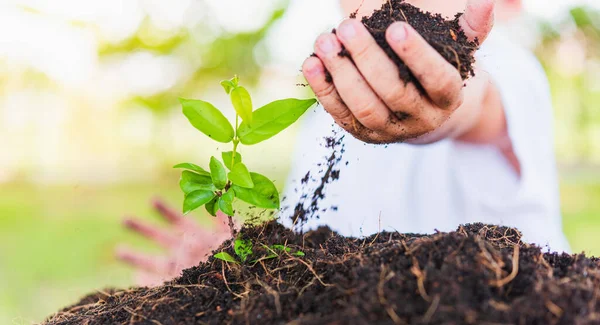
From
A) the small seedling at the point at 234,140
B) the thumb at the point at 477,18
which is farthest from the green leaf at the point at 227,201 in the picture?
the thumb at the point at 477,18

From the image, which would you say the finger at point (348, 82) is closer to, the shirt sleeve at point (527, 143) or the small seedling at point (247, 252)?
the small seedling at point (247, 252)

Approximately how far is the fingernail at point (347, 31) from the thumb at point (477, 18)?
0.26 meters

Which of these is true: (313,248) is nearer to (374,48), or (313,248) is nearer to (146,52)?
(374,48)

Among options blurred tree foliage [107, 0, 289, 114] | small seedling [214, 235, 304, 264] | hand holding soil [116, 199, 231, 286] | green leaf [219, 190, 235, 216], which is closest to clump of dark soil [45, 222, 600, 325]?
small seedling [214, 235, 304, 264]

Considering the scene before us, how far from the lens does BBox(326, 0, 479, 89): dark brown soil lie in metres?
0.86

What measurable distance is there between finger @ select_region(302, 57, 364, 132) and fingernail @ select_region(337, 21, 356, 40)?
66 mm

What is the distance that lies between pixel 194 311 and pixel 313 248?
0.96 ft

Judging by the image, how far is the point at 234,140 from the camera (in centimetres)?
93

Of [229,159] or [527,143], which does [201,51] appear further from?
[229,159]

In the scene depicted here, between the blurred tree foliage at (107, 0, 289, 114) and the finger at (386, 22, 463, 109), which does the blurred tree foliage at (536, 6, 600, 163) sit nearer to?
the blurred tree foliage at (107, 0, 289, 114)

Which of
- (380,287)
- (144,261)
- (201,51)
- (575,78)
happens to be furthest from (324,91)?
(575,78)

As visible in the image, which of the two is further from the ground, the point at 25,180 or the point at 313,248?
the point at 25,180

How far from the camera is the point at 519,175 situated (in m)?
2.01

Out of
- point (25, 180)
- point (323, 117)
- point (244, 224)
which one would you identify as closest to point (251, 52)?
point (25, 180)
